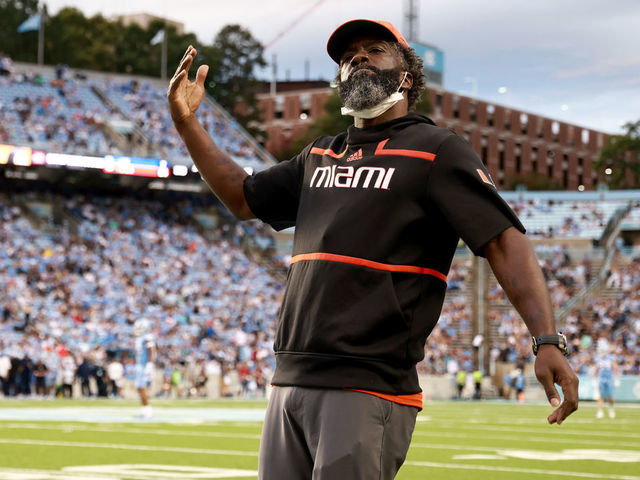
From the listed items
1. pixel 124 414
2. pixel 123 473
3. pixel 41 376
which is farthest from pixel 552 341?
pixel 41 376

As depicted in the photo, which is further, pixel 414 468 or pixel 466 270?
pixel 466 270

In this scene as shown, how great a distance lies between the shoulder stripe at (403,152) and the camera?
3.24 meters

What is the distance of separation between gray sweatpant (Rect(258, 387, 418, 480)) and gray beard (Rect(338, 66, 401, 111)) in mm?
881

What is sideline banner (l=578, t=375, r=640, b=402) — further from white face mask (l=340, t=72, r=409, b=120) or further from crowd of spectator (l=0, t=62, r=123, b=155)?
white face mask (l=340, t=72, r=409, b=120)

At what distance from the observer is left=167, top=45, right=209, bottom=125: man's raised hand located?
368 centimetres

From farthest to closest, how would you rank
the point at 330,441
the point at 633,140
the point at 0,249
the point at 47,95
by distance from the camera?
the point at 633,140 → the point at 47,95 → the point at 0,249 → the point at 330,441

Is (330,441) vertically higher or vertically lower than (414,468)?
higher

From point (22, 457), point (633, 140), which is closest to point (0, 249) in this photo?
point (22, 457)

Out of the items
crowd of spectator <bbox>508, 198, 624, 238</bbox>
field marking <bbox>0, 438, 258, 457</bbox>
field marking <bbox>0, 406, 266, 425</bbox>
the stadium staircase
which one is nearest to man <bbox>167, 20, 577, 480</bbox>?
field marking <bbox>0, 438, 258, 457</bbox>

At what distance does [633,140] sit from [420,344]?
75971 mm

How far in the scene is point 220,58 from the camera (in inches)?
2491

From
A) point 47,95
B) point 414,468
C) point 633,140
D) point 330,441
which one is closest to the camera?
point 330,441

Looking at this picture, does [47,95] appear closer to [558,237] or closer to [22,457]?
[558,237]

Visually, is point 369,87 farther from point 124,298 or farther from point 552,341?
A: point 124,298
